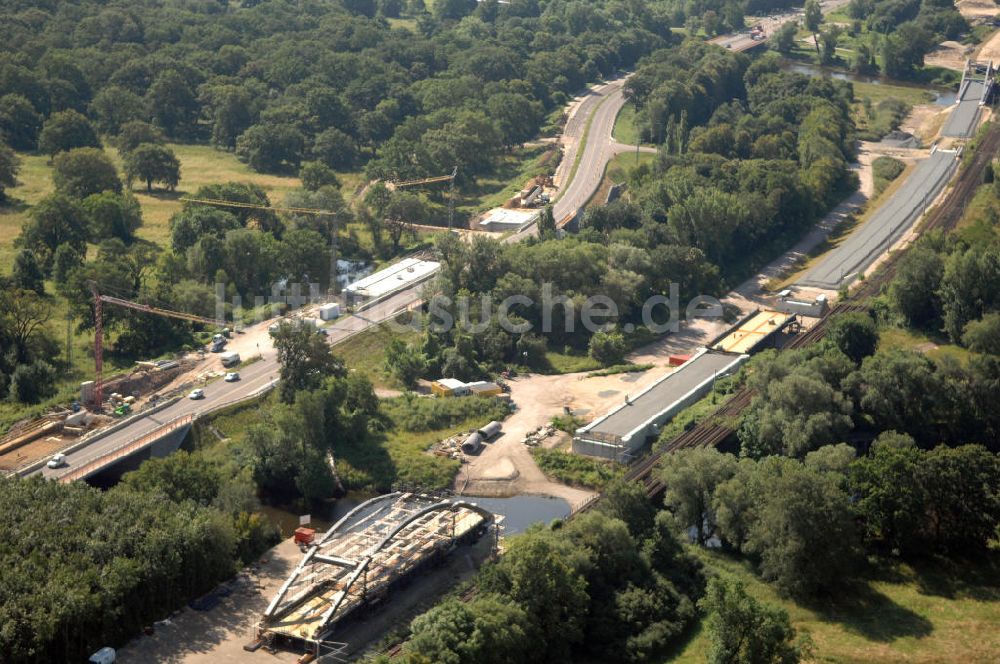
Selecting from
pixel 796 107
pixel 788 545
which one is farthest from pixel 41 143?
pixel 788 545

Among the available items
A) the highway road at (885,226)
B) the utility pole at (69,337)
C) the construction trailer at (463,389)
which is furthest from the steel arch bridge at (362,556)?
the highway road at (885,226)

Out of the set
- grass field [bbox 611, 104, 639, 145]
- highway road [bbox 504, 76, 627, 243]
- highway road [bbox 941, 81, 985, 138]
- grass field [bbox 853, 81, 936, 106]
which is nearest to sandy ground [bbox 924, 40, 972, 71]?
grass field [bbox 853, 81, 936, 106]

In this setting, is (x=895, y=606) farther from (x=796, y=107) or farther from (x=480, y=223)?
(x=796, y=107)

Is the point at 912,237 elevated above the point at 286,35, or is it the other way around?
the point at 286,35

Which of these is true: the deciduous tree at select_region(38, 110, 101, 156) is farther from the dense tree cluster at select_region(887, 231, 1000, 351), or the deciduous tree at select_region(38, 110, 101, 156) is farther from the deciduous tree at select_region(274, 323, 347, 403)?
the dense tree cluster at select_region(887, 231, 1000, 351)

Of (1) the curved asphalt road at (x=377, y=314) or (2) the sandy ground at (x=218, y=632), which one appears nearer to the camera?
(2) the sandy ground at (x=218, y=632)

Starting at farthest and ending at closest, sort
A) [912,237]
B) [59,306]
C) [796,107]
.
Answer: [796,107], [912,237], [59,306]

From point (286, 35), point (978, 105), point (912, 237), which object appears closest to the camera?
point (912, 237)

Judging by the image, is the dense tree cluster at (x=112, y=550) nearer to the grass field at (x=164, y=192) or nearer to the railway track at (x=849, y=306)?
the railway track at (x=849, y=306)

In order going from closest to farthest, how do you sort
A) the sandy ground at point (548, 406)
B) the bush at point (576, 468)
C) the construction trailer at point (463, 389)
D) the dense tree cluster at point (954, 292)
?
1. the bush at point (576, 468)
2. the sandy ground at point (548, 406)
3. the construction trailer at point (463, 389)
4. the dense tree cluster at point (954, 292)
